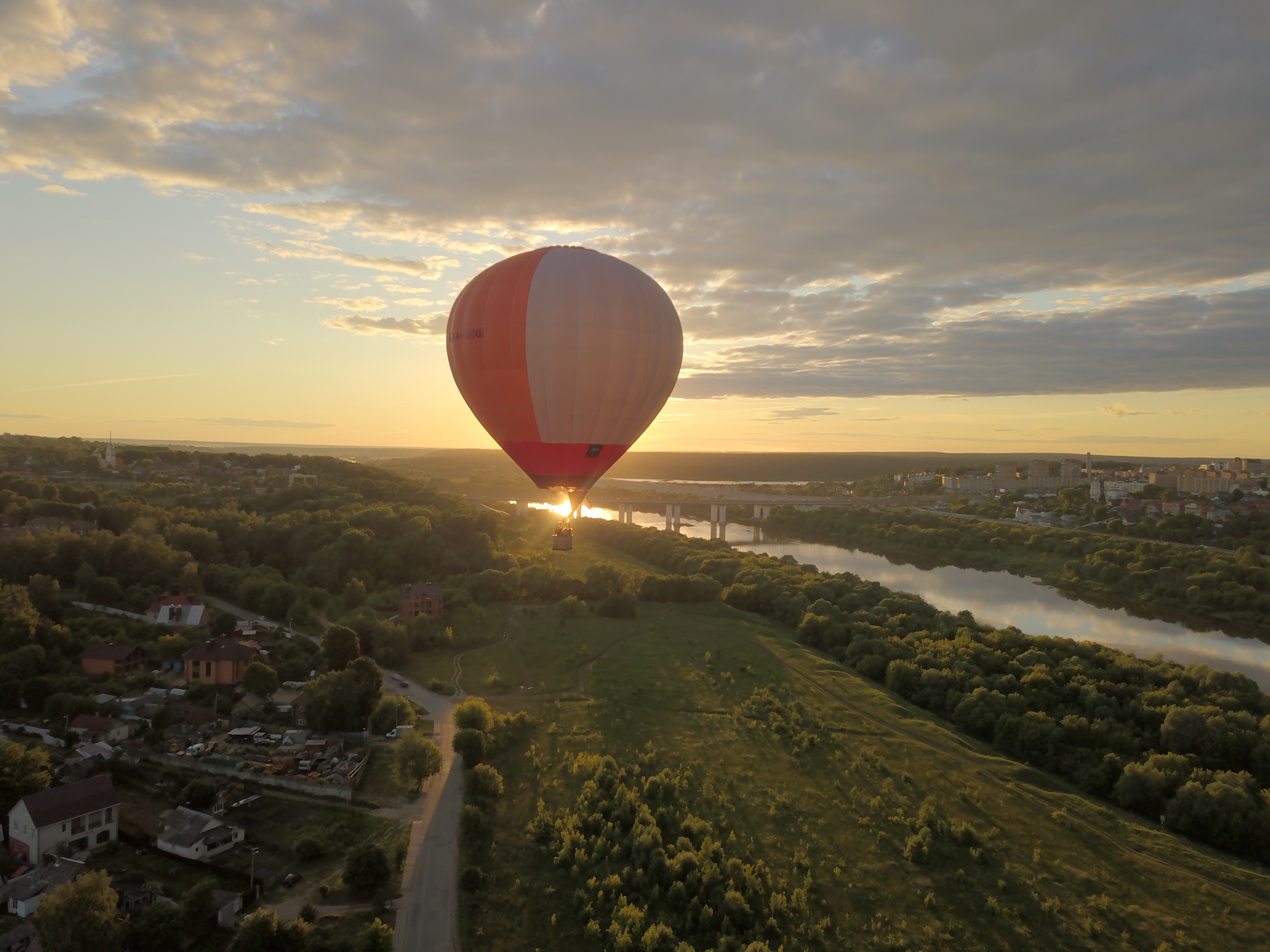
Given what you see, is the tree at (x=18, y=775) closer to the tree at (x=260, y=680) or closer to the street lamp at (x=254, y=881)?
the street lamp at (x=254, y=881)

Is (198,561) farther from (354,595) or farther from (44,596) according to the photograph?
(44,596)

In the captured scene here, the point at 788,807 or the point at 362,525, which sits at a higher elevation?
the point at 362,525

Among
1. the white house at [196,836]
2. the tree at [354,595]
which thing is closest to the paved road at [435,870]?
the white house at [196,836]

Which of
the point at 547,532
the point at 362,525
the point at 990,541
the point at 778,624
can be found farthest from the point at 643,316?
the point at 990,541

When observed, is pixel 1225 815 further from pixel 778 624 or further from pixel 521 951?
pixel 778 624

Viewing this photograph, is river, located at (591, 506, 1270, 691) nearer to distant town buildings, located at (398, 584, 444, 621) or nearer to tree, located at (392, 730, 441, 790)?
distant town buildings, located at (398, 584, 444, 621)

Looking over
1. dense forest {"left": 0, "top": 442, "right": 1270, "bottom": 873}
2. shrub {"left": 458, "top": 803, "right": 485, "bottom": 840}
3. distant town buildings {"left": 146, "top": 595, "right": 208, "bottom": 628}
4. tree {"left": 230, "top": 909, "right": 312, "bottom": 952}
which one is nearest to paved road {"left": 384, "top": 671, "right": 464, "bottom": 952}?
shrub {"left": 458, "top": 803, "right": 485, "bottom": 840}

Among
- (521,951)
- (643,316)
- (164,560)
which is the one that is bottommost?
(521,951)
